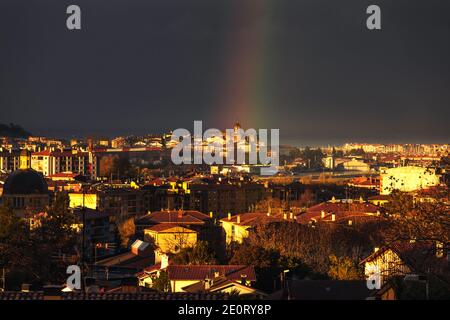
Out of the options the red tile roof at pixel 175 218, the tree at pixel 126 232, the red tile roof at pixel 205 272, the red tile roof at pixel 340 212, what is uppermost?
the red tile roof at pixel 205 272

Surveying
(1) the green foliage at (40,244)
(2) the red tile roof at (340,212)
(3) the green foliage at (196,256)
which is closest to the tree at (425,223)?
(1) the green foliage at (40,244)

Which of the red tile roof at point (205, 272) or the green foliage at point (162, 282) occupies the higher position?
the red tile roof at point (205, 272)

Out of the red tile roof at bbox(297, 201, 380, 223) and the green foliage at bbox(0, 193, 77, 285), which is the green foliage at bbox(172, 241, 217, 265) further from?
the red tile roof at bbox(297, 201, 380, 223)

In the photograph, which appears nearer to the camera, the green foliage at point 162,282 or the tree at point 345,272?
the green foliage at point 162,282

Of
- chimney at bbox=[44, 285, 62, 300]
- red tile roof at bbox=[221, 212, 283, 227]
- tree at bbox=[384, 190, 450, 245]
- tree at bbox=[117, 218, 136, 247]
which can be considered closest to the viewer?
tree at bbox=[384, 190, 450, 245]

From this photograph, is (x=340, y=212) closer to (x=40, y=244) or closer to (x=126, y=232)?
(x=126, y=232)

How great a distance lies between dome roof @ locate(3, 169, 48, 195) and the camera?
5191cm

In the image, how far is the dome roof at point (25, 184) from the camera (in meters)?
51.9

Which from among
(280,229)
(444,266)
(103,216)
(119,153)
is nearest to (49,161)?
(119,153)

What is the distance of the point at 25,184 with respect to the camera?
52.4 meters

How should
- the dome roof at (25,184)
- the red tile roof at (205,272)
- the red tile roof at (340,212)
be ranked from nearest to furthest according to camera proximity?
the red tile roof at (205,272)
the red tile roof at (340,212)
the dome roof at (25,184)

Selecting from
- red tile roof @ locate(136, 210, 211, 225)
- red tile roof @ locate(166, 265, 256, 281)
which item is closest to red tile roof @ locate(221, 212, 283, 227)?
red tile roof @ locate(136, 210, 211, 225)

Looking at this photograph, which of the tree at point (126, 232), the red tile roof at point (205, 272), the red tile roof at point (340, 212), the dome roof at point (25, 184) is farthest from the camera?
the dome roof at point (25, 184)

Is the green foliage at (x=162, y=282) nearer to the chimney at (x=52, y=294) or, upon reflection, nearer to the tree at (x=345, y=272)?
the tree at (x=345, y=272)
